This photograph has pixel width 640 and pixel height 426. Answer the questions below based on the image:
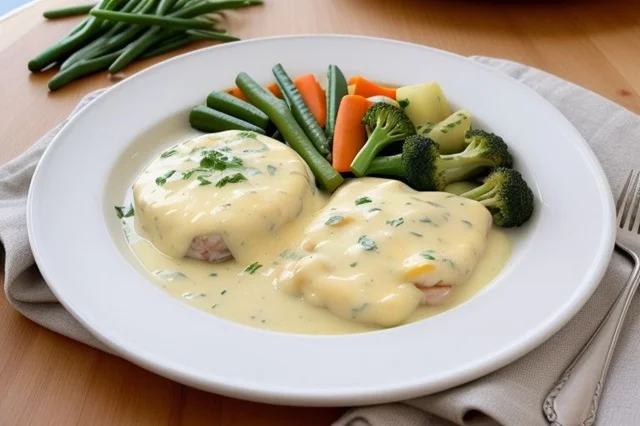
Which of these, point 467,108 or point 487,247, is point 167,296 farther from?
point 467,108

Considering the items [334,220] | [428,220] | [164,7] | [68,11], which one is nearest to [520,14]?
[164,7]

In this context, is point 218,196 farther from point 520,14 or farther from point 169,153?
point 520,14

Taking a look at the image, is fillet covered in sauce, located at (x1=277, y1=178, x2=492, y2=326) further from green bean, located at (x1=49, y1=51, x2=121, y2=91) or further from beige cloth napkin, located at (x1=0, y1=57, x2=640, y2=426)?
green bean, located at (x1=49, y1=51, x2=121, y2=91)

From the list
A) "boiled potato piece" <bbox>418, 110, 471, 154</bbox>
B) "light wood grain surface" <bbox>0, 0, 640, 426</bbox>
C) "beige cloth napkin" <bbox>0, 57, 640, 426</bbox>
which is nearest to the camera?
"beige cloth napkin" <bbox>0, 57, 640, 426</bbox>

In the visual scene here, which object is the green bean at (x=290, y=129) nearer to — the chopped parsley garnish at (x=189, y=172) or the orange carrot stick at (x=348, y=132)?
the orange carrot stick at (x=348, y=132)

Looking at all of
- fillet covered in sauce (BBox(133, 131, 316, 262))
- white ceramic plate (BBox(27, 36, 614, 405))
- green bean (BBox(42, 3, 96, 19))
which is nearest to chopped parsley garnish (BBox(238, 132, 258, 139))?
fillet covered in sauce (BBox(133, 131, 316, 262))

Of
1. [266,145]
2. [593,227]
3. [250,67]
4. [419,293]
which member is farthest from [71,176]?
[593,227]
